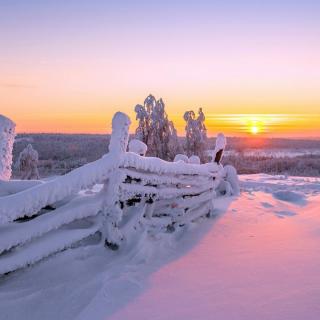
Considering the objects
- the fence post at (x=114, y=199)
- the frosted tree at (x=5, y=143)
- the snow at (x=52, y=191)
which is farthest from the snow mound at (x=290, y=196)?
the frosted tree at (x=5, y=143)

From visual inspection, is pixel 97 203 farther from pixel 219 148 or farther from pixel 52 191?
pixel 219 148

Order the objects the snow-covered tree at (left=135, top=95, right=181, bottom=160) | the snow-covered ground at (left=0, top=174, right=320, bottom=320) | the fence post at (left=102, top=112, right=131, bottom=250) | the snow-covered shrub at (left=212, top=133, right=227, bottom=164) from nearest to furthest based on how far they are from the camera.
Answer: the snow-covered ground at (left=0, top=174, right=320, bottom=320), the fence post at (left=102, top=112, right=131, bottom=250), the snow-covered shrub at (left=212, top=133, right=227, bottom=164), the snow-covered tree at (left=135, top=95, right=181, bottom=160)

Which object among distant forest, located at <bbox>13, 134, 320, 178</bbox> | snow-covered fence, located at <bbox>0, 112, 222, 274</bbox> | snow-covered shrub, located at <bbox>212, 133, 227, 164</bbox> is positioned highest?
snow-covered shrub, located at <bbox>212, 133, 227, 164</bbox>

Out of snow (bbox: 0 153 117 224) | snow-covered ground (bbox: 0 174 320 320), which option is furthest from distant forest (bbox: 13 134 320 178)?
snow (bbox: 0 153 117 224)

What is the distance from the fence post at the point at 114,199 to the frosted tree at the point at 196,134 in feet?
67.1

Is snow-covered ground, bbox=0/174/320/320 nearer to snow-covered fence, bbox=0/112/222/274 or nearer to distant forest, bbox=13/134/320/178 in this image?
snow-covered fence, bbox=0/112/222/274

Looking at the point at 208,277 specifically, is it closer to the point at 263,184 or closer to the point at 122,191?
the point at 122,191

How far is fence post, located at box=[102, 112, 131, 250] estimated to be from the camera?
428 cm

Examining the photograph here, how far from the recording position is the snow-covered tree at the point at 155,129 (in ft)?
73.9

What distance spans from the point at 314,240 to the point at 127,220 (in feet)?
7.64

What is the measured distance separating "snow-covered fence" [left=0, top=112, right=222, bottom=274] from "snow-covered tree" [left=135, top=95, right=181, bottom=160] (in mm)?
16466

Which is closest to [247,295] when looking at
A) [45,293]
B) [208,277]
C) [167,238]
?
[208,277]

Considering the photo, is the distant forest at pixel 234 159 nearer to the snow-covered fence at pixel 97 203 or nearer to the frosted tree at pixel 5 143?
the snow-covered fence at pixel 97 203

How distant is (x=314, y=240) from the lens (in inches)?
202
